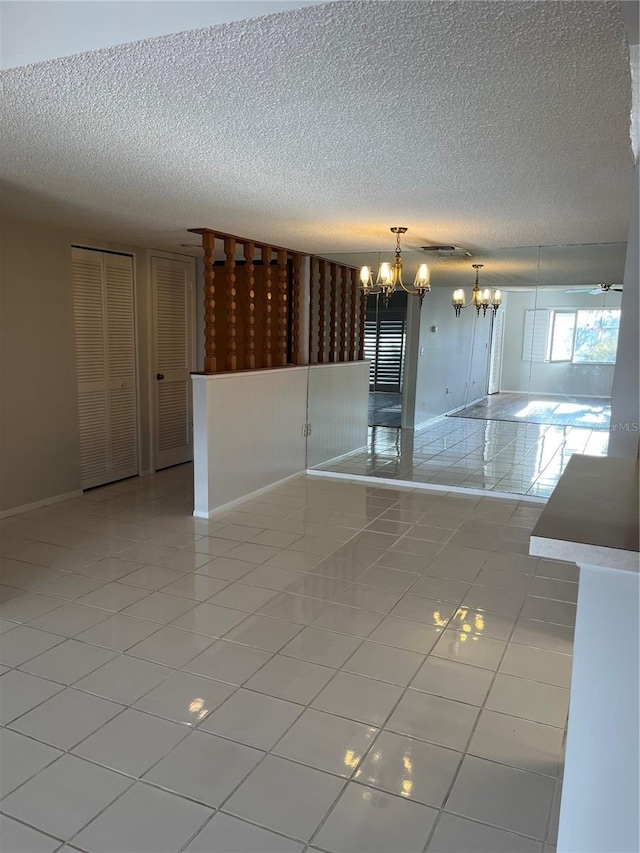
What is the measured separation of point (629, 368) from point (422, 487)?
8.13 feet

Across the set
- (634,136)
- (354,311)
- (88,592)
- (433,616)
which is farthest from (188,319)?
(634,136)

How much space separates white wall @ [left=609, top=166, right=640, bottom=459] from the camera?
2.91 m

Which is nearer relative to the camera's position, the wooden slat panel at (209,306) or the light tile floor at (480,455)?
the wooden slat panel at (209,306)

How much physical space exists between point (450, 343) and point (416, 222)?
2.93 m

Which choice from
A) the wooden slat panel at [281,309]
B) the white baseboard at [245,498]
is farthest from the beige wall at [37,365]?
the wooden slat panel at [281,309]

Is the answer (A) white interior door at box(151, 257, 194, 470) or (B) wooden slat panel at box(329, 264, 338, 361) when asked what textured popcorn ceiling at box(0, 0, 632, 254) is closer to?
(A) white interior door at box(151, 257, 194, 470)

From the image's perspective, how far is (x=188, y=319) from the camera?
6176 mm

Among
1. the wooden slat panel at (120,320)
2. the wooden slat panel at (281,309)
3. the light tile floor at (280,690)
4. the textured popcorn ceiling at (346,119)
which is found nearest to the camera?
the textured popcorn ceiling at (346,119)

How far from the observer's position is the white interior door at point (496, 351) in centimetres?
574

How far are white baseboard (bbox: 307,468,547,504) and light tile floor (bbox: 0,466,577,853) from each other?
1.04 metres

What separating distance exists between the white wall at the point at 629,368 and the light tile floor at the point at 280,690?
879 mm

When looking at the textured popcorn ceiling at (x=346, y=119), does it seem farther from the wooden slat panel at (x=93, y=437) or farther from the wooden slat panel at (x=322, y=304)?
the wooden slat panel at (x=322, y=304)

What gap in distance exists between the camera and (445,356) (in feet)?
22.9

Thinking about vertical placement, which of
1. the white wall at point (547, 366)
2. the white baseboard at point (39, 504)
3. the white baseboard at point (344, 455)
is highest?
the white wall at point (547, 366)
